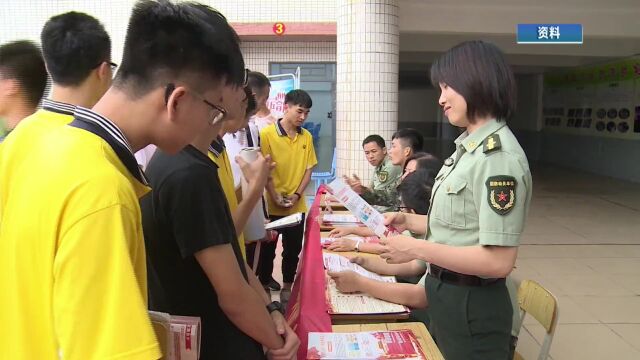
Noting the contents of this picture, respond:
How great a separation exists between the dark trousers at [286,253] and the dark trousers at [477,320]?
2.30 m

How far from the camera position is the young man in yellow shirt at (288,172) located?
152 inches

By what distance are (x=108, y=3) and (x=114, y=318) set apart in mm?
7600

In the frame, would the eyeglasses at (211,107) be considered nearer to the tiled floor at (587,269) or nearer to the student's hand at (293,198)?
the tiled floor at (587,269)

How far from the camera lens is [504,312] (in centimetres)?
146

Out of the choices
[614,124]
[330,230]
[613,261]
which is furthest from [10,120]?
[614,124]

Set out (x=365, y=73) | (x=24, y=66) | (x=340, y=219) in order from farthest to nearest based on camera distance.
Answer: (x=365, y=73) < (x=340, y=219) < (x=24, y=66)

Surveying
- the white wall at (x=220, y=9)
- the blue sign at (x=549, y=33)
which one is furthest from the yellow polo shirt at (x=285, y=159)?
the blue sign at (x=549, y=33)

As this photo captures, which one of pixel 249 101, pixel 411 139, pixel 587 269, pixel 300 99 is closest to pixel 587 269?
pixel 587 269

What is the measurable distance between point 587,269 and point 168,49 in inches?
185

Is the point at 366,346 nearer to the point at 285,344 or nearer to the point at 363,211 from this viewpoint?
the point at 285,344

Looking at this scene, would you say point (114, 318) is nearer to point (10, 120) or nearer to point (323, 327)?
point (323, 327)

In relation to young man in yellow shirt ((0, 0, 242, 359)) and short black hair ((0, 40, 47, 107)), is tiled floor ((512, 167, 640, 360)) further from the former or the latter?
short black hair ((0, 40, 47, 107))

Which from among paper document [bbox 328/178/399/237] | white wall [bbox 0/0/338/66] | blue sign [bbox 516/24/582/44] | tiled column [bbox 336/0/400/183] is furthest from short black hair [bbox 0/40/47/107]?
blue sign [bbox 516/24/582/44]

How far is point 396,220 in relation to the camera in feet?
6.33
